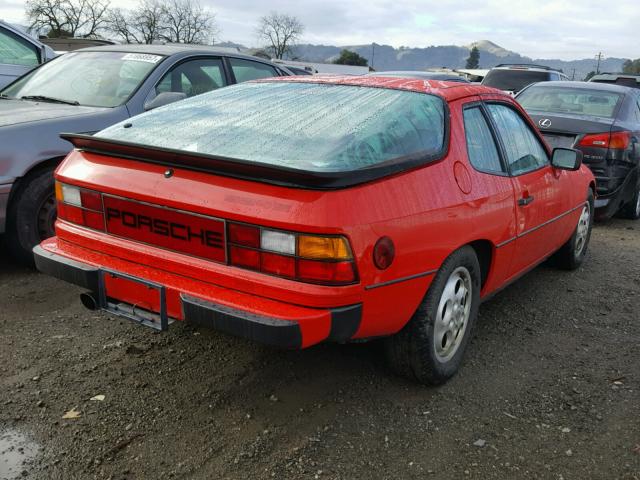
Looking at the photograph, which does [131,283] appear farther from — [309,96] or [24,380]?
[309,96]

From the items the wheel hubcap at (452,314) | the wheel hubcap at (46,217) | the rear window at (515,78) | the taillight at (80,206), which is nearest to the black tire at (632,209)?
the wheel hubcap at (452,314)

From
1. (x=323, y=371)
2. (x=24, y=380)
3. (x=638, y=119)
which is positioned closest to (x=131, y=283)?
(x=24, y=380)

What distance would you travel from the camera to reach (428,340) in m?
2.77

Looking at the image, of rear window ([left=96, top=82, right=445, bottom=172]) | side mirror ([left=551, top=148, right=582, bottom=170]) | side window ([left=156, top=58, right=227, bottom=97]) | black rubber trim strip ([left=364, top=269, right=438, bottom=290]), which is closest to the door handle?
side mirror ([left=551, top=148, right=582, bottom=170])

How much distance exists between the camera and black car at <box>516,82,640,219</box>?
20.5 ft

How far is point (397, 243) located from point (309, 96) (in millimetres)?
1176

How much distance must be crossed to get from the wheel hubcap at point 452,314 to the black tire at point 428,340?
0.04ft

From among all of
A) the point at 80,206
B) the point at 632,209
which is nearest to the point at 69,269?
the point at 80,206

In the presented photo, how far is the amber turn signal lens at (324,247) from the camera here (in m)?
→ 2.22

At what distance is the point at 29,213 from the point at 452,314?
2.95 metres

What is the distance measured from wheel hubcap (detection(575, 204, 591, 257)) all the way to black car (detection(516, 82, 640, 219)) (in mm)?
1419

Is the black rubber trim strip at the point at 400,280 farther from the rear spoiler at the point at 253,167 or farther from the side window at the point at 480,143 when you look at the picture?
the side window at the point at 480,143

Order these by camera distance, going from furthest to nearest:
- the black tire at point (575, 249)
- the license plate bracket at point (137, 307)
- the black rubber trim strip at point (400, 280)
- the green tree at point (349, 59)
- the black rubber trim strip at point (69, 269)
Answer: the green tree at point (349, 59), the black tire at point (575, 249), the black rubber trim strip at point (69, 269), the license plate bracket at point (137, 307), the black rubber trim strip at point (400, 280)

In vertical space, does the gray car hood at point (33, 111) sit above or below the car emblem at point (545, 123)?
above
